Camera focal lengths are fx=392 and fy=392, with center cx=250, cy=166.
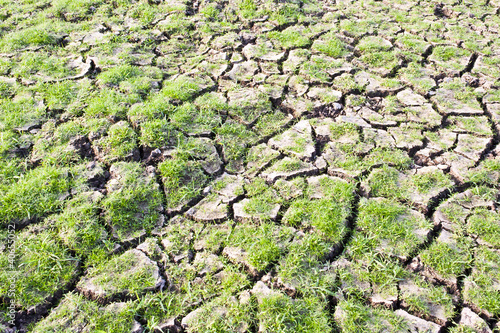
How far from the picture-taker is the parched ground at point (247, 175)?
2348 millimetres

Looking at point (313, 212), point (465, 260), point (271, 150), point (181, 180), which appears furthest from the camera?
point (271, 150)

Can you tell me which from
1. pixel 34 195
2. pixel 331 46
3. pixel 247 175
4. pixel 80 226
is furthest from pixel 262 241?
pixel 331 46

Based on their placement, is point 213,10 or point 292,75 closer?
point 292,75

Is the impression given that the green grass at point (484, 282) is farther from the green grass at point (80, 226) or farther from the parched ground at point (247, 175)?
the green grass at point (80, 226)

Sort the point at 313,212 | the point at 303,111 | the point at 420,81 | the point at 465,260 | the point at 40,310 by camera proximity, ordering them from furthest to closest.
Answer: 1. the point at 420,81
2. the point at 303,111
3. the point at 313,212
4. the point at 465,260
5. the point at 40,310

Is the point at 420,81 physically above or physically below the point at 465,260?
above

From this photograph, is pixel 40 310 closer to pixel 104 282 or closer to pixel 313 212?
pixel 104 282

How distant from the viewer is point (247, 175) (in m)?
3.16

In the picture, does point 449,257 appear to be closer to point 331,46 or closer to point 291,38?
point 331,46

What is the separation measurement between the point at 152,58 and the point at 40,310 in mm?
2948

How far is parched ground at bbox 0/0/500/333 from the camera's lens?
7.70 feet

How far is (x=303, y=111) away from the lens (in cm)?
372

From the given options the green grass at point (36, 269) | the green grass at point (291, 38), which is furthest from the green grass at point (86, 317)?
the green grass at point (291, 38)

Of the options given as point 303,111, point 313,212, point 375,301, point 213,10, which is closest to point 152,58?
point 213,10
